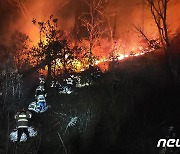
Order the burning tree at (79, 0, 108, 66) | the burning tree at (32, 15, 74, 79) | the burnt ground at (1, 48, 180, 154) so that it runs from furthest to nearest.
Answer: the burning tree at (79, 0, 108, 66) < the burning tree at (32, 15, 74, 79) < the burnt ground at (1, 48, 180, 154)

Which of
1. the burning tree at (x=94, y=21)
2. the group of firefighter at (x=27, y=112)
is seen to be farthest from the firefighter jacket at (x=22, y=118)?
the burning tree at (x=94, y=21)

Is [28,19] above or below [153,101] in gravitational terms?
above

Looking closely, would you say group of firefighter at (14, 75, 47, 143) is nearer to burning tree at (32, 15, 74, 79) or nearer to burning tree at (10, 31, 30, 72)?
burning tree at (32, 15, 74, 79)

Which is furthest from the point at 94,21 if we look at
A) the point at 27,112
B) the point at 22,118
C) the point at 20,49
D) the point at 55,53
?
the point at 22,118

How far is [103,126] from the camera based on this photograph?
17.7 m

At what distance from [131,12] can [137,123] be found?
789 inches

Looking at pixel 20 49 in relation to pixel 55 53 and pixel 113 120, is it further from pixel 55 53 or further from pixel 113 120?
pixel 113 120

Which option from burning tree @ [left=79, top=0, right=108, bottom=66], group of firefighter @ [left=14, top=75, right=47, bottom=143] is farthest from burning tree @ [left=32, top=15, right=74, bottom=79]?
burning tree @ [left=79, top=0, right=108, bottom=66]

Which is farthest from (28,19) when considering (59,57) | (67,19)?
(59,57)

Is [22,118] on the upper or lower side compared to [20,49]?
lower

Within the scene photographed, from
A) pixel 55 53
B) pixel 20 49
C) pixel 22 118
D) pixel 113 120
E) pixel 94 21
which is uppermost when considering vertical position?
pixel 94 21

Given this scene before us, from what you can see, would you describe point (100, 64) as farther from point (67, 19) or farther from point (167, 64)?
point (67, 19)

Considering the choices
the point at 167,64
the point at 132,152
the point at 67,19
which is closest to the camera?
the point at 132,152

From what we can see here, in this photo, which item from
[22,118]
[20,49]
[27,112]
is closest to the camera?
[22,118]
